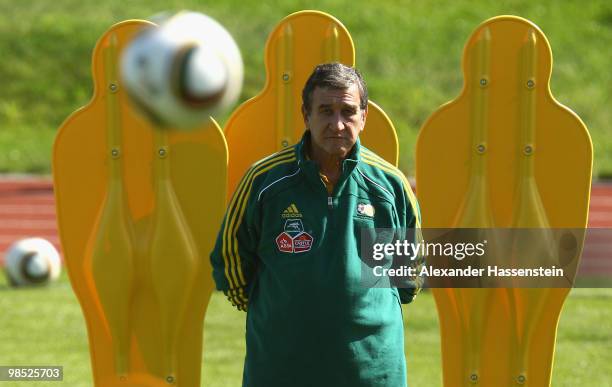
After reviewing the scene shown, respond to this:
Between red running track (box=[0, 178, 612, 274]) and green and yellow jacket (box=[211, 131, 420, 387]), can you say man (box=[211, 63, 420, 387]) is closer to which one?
green and yellow jacket (box=[211, 131, 420, 387])

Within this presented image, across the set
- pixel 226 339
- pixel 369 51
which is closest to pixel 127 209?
pixel 226 339

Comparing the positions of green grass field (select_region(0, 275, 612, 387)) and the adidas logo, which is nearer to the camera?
the adidas logo

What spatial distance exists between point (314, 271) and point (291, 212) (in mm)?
215

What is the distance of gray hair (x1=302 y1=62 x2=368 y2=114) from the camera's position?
13.6 feet

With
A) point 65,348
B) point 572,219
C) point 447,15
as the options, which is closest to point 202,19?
point 572,219

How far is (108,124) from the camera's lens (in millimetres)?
5199

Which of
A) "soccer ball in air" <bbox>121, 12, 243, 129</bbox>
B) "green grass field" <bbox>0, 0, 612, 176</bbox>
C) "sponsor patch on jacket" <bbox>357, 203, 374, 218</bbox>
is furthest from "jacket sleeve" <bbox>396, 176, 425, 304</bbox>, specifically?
"green grass field" <bbox>0, 0, 612, 176</bbox>

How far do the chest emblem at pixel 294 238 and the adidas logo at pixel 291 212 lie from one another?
18 millimetres

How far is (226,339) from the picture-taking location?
26.8 feet

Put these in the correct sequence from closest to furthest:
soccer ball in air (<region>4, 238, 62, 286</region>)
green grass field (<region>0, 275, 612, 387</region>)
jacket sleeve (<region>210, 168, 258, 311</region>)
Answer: jacket sleeve (<region>210, 168, 258, 311</region>) → green grass field (<region>0, 275, 612, 387</region>) → soccer ball in air (<region>4, 238, 62, 286</region>)

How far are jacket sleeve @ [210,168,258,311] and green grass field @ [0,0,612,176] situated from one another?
1391cm

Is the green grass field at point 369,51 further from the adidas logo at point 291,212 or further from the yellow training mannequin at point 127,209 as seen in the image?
the adidas logo at point 291,212

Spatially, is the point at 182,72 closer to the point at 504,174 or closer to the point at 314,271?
the point at 314,271

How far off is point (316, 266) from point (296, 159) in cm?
37
